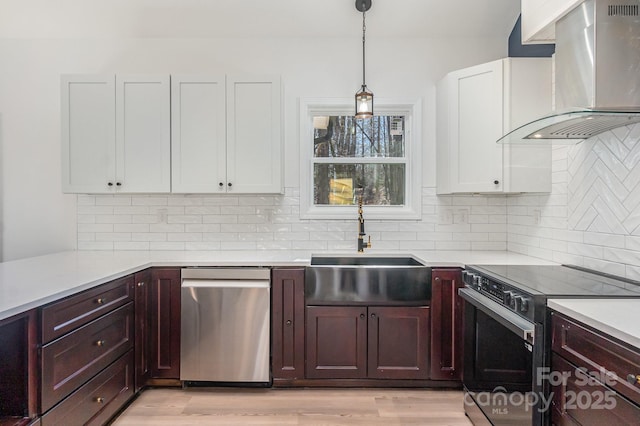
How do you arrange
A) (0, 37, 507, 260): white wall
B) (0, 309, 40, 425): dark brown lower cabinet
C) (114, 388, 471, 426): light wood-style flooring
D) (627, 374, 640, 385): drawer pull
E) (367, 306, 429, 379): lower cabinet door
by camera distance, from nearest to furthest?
(627, 374, 640, 385): drawer pull, (0, 309, 40, 425): dark brown lower cabinet, (114, 388, 471, 426): light wood-style flooring, (367, 306, 429, 379): lower cabinet door, (0, 37, 507, 260): white wall

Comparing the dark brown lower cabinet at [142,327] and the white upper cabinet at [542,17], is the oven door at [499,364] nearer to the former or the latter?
the white upper cabinet at [542,17]

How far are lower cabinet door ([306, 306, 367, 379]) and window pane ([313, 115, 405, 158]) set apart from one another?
4.59ft

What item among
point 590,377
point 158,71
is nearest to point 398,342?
point 590,377

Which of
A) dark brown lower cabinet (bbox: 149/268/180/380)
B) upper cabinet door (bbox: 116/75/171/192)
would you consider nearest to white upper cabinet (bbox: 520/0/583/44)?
upper cabinet door (bbox: 116/75/171/192)

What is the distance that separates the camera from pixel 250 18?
288 cm

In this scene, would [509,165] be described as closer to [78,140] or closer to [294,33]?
[294,33]

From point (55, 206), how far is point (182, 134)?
1352mm

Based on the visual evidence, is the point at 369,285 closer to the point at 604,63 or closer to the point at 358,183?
the point at 358,183

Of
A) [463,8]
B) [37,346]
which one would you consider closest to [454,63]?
[463,8]

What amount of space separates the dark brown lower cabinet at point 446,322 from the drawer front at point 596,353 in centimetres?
95

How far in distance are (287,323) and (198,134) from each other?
1.52 metres

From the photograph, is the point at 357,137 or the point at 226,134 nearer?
the point at 226,134

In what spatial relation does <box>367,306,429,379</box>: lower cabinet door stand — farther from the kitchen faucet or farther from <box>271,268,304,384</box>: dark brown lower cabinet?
the kitchen faucet

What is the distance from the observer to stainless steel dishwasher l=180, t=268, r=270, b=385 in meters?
2.39
